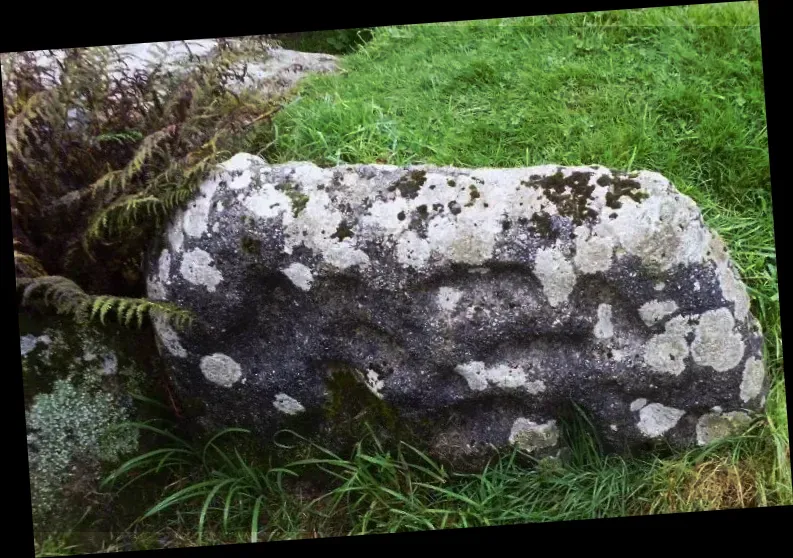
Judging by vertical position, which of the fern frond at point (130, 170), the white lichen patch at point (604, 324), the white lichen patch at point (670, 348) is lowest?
the white lichen patch at point (670, 348)

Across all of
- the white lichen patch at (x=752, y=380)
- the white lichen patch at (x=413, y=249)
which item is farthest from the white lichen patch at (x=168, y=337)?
the white lichen patch at (x=752, y=380)

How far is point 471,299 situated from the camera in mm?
2037

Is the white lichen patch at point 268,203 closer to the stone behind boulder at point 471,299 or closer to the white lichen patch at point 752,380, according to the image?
the stone behind boulder at point 471,299

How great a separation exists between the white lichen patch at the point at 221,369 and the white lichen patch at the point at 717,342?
4.54 feet

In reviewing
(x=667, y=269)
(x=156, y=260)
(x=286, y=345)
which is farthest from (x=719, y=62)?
(x=156, y=260)

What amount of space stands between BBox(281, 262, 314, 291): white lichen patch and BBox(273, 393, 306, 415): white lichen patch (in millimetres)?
370

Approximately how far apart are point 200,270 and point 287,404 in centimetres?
50

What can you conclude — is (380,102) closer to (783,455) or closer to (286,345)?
(286,345)

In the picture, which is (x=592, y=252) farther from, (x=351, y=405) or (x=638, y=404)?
(x=351, y=405)

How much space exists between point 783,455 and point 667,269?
0.76m

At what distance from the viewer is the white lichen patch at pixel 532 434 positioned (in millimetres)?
2156

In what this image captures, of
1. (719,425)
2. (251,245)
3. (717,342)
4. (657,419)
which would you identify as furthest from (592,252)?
(251,245)

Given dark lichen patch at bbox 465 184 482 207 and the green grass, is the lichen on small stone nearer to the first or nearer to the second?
the green grass

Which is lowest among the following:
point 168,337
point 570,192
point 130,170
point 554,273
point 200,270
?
point 168,337
